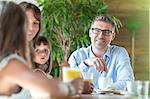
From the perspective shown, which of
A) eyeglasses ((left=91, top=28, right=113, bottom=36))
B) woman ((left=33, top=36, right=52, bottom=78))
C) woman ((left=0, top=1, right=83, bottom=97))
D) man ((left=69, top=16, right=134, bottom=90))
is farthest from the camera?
eyeglasses ((left=91, top=28, right=113, bottom=36))

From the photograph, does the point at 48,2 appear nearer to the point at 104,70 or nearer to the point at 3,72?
the point at 104,70

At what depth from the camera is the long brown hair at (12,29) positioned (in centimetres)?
132

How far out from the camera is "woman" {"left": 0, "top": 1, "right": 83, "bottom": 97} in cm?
125

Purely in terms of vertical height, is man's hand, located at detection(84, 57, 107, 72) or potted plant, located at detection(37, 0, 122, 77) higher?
potted plant, located at detection(37, 0, 122, 77)

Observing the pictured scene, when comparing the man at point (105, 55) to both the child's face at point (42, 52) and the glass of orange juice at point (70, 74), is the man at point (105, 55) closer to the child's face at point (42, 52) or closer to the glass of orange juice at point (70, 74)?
the child's face at point (42, 52)

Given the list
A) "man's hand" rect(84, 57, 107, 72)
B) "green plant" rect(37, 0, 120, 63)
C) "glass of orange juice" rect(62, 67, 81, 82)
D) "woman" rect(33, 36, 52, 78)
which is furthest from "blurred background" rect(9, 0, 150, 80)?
"glass of orange juice" rect(62, 67, 81, 82)

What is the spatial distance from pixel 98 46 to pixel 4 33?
171cm

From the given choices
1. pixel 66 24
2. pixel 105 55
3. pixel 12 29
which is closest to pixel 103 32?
pixel 105 55

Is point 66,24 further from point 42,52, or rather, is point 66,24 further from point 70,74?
point 70,74

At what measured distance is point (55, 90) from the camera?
1.28 m

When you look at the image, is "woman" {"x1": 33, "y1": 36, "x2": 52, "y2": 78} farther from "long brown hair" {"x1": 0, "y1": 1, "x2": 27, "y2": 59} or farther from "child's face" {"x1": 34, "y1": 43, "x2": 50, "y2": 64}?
"long brown hair" {"x1": 0, "y1": 1, "x2": 27, "y2": 59}

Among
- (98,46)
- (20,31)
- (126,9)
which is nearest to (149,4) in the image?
(126,9)

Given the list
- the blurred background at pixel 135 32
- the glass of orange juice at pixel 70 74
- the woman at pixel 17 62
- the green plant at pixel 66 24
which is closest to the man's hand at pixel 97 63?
the glass of orange juice at pixel 70 74

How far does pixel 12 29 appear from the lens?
133cm
